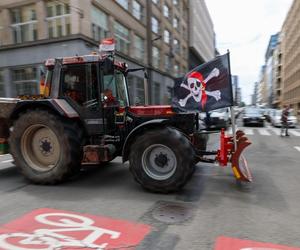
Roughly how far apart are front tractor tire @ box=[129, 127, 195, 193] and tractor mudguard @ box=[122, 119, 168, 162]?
0.52 ft

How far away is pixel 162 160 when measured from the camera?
613 cm

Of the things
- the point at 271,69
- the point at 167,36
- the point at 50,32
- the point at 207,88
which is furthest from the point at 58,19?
the point at 271,69

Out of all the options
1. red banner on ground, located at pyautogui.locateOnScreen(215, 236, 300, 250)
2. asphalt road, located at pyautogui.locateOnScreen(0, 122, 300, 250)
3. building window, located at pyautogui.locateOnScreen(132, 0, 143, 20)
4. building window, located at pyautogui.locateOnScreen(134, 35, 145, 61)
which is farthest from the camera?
building window, located at pyautogui.locateOnScreen(134, 35, 145, 61)

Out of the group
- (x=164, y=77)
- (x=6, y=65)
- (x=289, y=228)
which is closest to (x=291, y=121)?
(x=164, y=77)

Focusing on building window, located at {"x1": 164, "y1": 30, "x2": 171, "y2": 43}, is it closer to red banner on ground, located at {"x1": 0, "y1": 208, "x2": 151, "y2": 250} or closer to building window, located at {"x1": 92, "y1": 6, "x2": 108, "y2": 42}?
building window, located at {"x1": 92, "y1": 6, "x2": 108, "y2": 42}

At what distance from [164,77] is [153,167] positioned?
33.7 m

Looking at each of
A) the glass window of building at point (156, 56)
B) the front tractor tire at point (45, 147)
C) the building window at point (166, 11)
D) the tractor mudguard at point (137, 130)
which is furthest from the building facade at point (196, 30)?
the tractor mudguard at point (137, 130)

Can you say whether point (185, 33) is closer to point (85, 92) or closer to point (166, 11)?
point (166, 11)

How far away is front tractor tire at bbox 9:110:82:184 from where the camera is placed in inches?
257

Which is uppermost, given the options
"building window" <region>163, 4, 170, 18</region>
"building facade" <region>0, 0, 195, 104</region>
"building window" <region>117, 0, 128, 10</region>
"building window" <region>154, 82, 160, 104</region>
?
"building window" <region>163, 4, 170, 18</region>

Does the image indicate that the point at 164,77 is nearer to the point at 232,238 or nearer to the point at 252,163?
the point at 252,163

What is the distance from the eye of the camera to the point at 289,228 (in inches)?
179

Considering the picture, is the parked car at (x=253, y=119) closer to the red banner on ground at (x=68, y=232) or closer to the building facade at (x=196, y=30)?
the red banner on ground at (x=68, y=232)

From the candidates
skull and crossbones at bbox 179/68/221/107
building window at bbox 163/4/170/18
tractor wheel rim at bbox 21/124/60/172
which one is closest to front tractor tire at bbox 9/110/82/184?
tractor wheel rim at bbox 21/124/60/172
